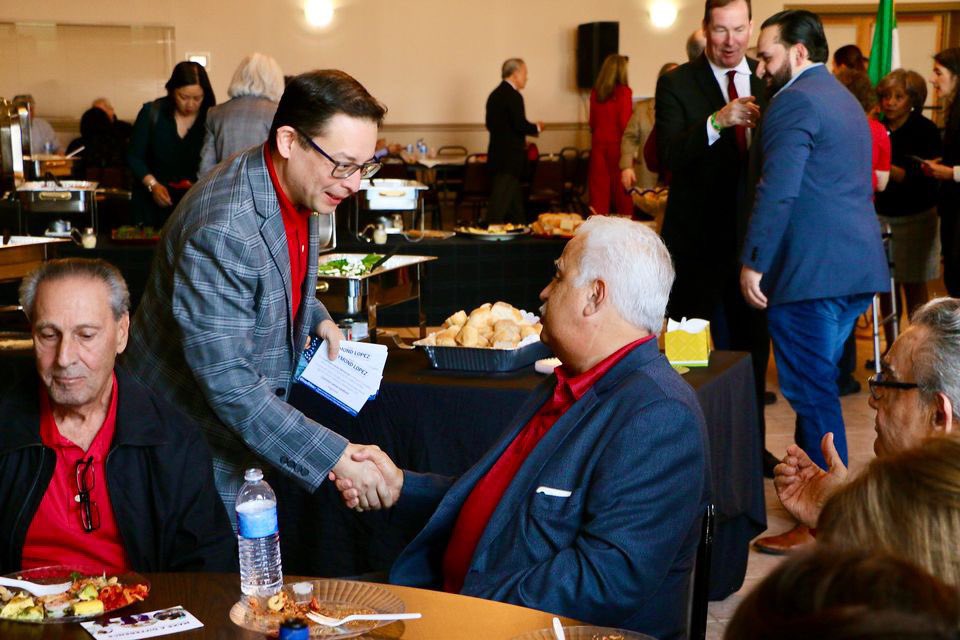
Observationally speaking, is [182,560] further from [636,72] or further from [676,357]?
[636,72]

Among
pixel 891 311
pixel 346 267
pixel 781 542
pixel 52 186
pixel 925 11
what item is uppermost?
pixel 925 11

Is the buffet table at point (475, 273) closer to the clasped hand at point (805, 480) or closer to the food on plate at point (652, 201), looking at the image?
the food on plate at point (652, 201)

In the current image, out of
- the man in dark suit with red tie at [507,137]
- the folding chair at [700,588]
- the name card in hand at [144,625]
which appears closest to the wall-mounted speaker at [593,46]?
the man in dark suit with red tie at [507,137]

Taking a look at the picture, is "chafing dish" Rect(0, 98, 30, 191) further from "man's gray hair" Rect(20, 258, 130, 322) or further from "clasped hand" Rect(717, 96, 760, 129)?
"man's gray hair" Rect(20, 258, 130, 322)

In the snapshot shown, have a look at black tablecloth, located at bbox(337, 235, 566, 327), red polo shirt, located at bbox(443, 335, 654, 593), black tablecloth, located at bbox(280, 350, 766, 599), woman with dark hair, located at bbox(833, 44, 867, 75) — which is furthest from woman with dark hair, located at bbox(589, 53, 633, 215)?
red polo shirt, located at bbox(443, 335, 654, 593)

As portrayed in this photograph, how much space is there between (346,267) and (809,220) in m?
1.96

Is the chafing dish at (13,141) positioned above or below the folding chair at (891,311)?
above

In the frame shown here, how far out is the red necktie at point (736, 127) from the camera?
4.49 m

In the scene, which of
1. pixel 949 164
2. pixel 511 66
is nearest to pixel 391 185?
pixel 949 164

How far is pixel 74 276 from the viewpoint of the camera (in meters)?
2.21

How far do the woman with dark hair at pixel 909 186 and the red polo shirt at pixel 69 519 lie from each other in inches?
208

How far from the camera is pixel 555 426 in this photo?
204 cm

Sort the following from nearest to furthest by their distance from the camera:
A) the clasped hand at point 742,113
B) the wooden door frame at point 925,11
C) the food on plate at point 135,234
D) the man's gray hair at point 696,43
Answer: the clasped hand at point 742,113, the man's gray hair at point 696,43, the food on plate at point 135,234, the wooden door frame at point 925,11

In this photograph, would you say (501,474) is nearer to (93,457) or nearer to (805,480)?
(805,480)
